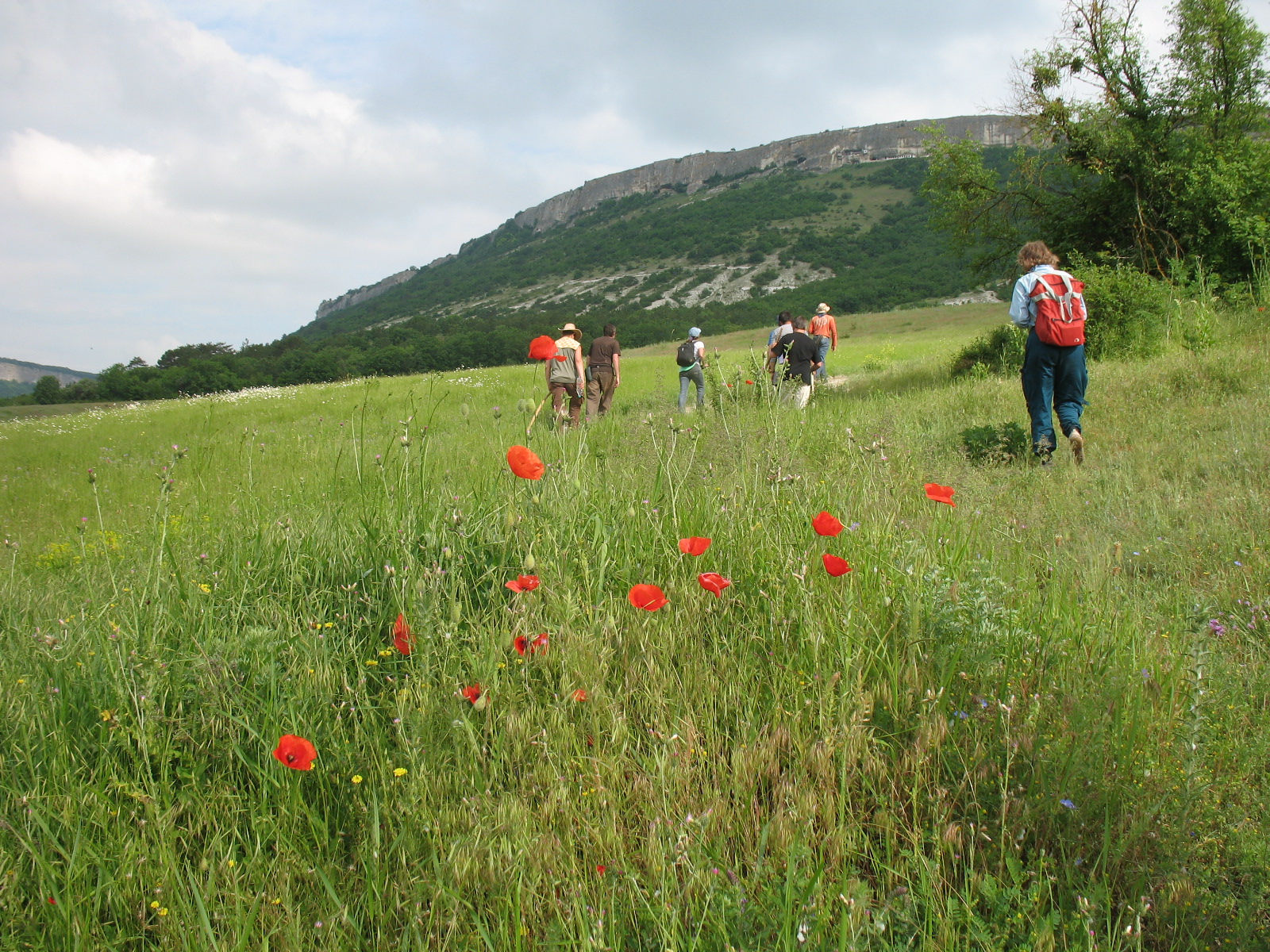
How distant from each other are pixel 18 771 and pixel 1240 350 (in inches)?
431

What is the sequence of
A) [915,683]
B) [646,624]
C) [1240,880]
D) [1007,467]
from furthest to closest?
[1007,467] → [646,624] → [915,683] → [1240,880]

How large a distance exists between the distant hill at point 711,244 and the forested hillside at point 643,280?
47cm

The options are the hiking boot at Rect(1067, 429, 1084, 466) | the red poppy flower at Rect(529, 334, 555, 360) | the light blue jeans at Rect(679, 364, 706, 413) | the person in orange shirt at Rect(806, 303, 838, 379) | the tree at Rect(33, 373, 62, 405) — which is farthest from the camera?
the tree at Rect(33, 373, 62, 405)

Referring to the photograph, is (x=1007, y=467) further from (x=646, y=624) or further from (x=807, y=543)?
(x=646, y=624)

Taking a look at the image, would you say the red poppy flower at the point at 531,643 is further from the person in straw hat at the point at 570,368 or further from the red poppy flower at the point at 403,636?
the person in straw hat at the point at 570,368

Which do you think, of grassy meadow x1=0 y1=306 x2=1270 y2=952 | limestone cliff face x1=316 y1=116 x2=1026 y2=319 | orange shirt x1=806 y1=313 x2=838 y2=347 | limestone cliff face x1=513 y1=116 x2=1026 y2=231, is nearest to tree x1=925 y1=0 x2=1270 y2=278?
orange shirt x1=806 y1=313 x2=838 y2=347

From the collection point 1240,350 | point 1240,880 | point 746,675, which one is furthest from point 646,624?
point 1240,350

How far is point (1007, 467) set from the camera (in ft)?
18.2

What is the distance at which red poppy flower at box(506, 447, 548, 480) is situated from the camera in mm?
2186

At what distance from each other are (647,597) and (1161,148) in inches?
678

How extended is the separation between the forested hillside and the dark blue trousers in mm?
13547

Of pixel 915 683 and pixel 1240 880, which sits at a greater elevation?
pixel 915 683

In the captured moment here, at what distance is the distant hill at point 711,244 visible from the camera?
10169cm

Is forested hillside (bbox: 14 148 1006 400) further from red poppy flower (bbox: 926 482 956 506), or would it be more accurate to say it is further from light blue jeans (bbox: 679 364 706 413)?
red poppy flower (bbox: 926 482 956 506)
